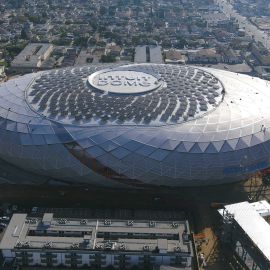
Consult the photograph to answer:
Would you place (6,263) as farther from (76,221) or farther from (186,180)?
(186,180)

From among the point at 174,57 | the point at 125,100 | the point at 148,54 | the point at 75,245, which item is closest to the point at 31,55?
the point at 148,54

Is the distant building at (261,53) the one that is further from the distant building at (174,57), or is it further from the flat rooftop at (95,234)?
the flat rooftop at (95,234)

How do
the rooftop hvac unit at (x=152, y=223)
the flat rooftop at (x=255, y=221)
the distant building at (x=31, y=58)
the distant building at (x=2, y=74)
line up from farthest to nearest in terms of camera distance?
the distant building at (x=31, y=58) < the distant building at (x=2, y=74) < the rooftop hvac unit at (x=152, y=223) < the flat rooftop at (x=255, y=221)

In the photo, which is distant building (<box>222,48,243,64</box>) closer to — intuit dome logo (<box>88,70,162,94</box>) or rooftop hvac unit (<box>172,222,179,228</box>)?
intuit dome logo (<box>88,70,162,94</box>)

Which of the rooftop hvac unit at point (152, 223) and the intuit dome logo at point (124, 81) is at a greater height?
the intuit dome logo at point (124, 81)

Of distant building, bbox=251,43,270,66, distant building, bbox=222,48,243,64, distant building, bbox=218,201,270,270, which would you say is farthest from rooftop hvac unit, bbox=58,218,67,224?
distant building, bbox=251,43,270,66

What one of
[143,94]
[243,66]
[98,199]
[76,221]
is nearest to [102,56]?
[243,66]

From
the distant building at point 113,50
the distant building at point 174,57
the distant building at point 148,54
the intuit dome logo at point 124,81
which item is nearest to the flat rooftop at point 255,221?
the intuit dome logo at point 124,81
